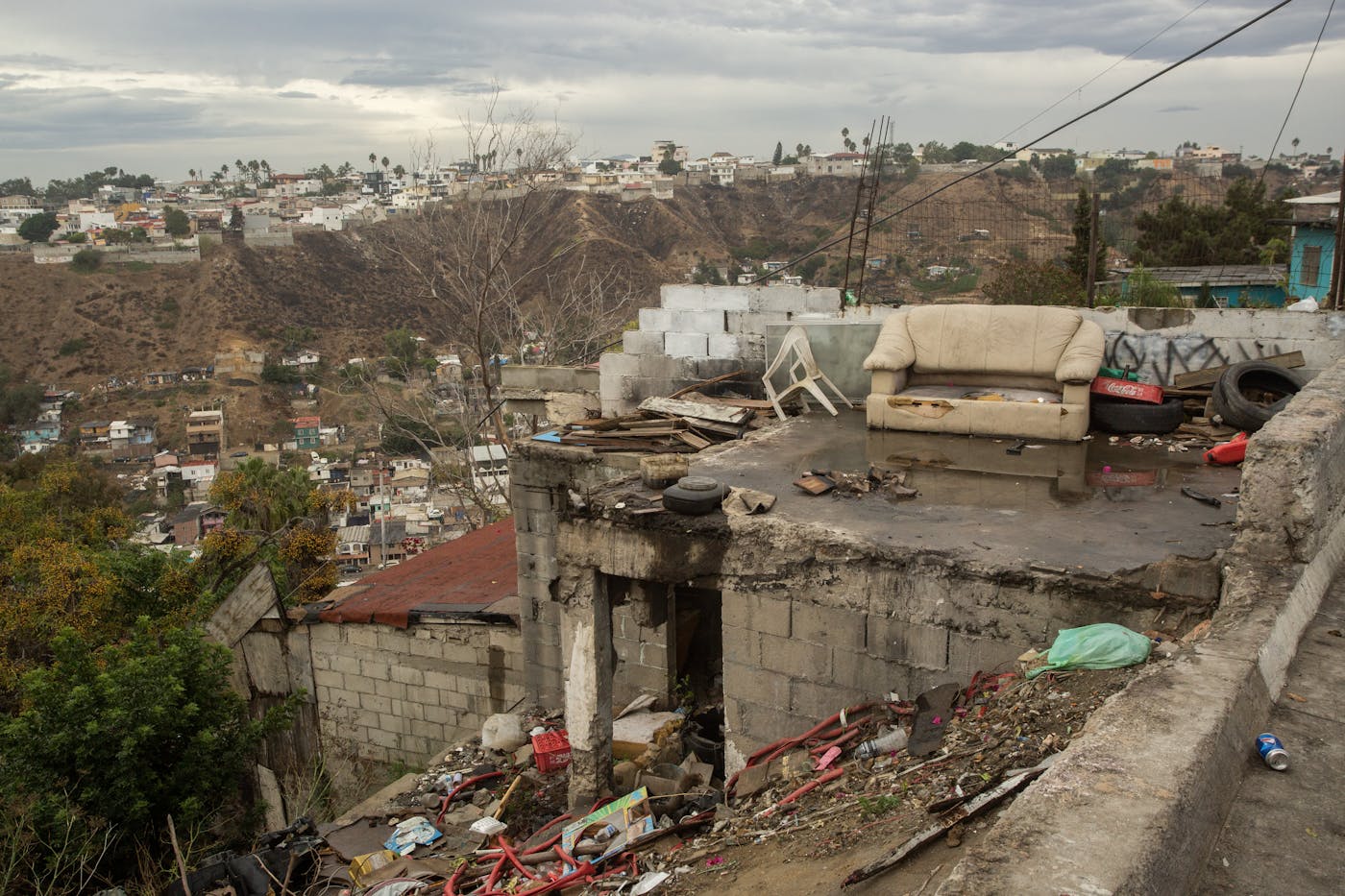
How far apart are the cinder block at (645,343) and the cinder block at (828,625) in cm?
501

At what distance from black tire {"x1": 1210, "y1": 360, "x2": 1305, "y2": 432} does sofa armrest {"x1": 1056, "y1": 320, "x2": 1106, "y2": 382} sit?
100cm

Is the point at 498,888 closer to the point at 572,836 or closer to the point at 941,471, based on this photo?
the point at 572,836

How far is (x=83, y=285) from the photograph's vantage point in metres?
78.9

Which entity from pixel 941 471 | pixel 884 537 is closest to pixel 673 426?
pixel 941 471

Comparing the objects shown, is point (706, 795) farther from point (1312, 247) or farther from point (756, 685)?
point (1312, 247)

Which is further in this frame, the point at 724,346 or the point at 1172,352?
the point at 724,346

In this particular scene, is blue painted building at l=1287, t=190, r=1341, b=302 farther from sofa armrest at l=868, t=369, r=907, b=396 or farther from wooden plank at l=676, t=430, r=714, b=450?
wooden plank at l=676, t=430, r=714, b=450

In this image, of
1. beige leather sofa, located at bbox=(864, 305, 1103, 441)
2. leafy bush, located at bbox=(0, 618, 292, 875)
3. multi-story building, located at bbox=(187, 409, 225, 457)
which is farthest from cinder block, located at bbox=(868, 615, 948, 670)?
multi-story building, located at bbox=(187, 409, 225, 457)

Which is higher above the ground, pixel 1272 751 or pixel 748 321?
pixel 748 321

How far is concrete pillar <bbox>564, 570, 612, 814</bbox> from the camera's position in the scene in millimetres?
6695

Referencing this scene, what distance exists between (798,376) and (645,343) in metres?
1.71

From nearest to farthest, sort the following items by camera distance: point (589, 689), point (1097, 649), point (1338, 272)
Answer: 1. point (1097, 649)
2. point (589, 689)
3. point (1338, 272)

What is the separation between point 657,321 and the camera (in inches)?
411

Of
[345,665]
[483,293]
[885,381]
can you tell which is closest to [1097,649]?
[885,381]
